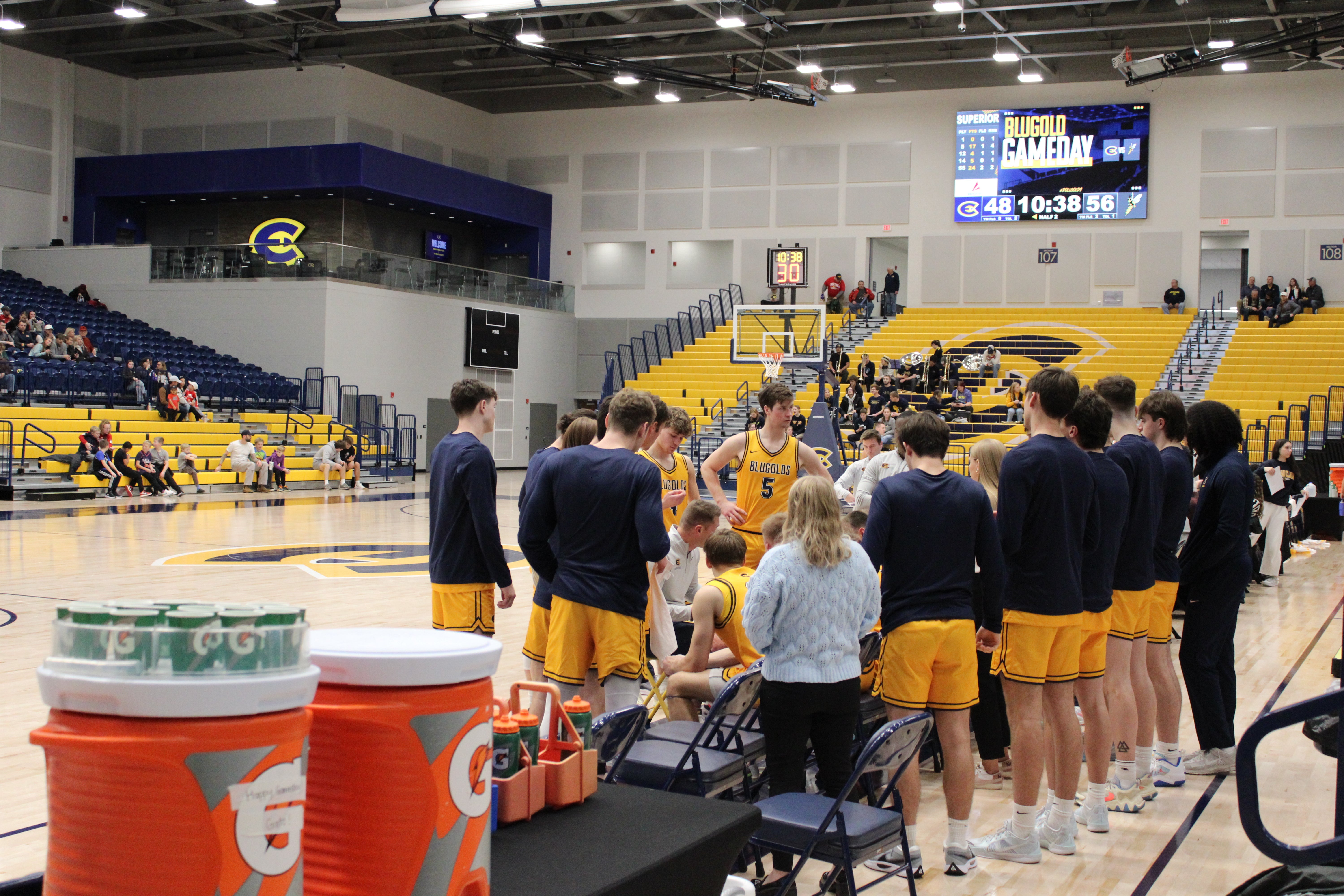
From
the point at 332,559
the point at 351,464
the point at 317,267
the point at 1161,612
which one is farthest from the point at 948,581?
the point at 317,267

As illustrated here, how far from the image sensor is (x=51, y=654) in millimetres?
1222

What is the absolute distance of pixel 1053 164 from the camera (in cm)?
2792

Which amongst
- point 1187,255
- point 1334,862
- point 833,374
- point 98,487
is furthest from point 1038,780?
point 1187,255

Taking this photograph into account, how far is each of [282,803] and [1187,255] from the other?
29276 mm

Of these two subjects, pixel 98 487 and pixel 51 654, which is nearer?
pixel 51 654

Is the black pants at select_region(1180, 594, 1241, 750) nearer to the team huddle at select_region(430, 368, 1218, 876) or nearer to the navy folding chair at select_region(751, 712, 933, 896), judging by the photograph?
the team huddle at select_region(430, 368, 1218, 876)

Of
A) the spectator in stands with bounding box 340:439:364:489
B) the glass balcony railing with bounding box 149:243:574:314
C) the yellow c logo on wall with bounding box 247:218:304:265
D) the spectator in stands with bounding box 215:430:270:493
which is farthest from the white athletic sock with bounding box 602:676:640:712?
the yellow c logo on wall with bounding box 247:218:304:265

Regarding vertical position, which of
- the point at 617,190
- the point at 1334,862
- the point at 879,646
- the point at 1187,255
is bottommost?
the point at 879,646

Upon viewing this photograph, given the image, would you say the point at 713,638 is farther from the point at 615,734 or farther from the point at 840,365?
the point at 840,365

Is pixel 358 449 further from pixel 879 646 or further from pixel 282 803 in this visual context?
pixel 282 803

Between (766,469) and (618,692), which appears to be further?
(766,469)

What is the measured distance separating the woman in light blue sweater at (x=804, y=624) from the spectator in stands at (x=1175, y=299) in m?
25.5

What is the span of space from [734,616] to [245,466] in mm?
17639

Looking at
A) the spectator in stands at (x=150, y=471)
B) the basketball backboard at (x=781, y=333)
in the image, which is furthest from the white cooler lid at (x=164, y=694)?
the basketball backboard at (x=781, y=333)
